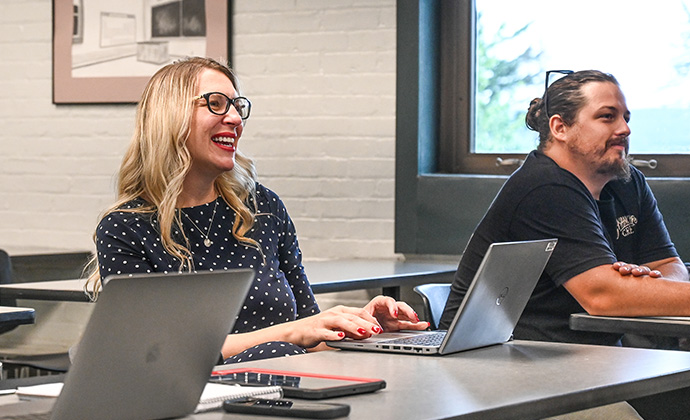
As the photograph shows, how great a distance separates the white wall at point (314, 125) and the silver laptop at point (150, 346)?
2941 millimetres

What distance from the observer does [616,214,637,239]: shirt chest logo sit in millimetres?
3053

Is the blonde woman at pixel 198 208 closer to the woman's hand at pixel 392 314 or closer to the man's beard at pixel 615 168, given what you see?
the woman's hand at pixel 392 314

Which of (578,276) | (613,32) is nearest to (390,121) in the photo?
(613,32)

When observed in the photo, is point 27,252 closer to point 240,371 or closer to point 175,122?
point 175,122

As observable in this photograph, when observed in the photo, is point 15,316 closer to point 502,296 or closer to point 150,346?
point 502,296

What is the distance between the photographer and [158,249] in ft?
7.56

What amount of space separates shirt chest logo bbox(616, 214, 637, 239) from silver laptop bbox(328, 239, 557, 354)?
1.03 m

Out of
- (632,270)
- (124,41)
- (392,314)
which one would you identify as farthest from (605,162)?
(124,41)

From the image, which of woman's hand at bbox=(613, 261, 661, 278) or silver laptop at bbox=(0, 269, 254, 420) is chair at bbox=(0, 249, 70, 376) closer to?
woman's hand at bbox=(613, 261, 661, 278)

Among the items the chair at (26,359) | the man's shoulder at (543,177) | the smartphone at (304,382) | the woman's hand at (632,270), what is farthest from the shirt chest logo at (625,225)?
the chair at (26,359)

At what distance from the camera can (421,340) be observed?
203 centimetres

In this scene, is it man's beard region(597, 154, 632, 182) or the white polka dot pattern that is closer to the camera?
the white polka dot pattern

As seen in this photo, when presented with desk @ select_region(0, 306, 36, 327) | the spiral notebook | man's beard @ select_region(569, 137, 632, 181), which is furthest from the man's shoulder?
the spiral notebook

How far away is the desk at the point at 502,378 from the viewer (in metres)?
1.43
